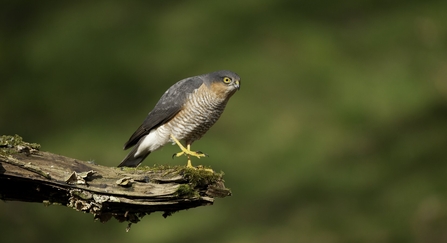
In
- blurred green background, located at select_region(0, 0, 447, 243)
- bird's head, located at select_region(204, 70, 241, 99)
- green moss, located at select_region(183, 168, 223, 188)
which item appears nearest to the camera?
green moss, located at select_region(183, 168, 223, 188)

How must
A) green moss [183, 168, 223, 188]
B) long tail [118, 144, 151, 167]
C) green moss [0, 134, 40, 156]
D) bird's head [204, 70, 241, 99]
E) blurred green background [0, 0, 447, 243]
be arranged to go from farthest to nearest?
blurred green background [0, 0, 447, 243] → long tail [118, 144, 151, 167] → bird's head [204, 70, 241, 99] → green moss [183, 168, 223, 188] → green moss [0, 134, 40, 156]

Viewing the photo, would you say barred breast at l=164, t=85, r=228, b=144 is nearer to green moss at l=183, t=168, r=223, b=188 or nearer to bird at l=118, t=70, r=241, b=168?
bird at l=118, t=70, r=241, b=168

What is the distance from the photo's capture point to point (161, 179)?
3.89 meters

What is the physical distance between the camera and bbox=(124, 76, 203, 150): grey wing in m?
5.09

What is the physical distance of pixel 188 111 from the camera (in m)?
5.02

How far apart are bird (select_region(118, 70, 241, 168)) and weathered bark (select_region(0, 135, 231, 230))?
99 cm

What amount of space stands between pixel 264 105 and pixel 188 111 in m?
4.30

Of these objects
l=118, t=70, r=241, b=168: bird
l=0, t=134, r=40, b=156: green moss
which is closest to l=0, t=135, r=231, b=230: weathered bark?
l=0, t=134, r=40, b=156: green moss

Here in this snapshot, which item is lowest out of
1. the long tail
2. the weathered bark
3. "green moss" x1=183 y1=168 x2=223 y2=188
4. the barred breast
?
the weathered bark

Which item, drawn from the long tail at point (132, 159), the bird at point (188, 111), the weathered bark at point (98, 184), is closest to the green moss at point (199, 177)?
the weathered bark at point (98, 184)

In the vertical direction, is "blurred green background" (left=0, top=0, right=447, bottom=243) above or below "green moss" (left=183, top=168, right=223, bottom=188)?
above

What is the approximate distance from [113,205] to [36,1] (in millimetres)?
7406

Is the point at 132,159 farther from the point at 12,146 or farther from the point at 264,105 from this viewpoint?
the point at 264,105

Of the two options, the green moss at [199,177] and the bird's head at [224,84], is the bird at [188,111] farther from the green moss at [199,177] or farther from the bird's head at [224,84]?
the green moss at [199,177]
